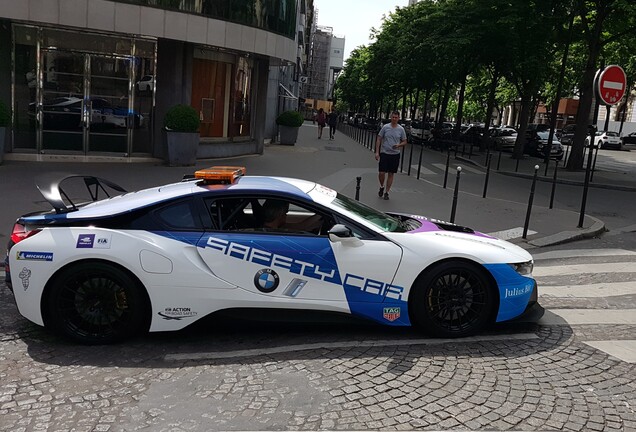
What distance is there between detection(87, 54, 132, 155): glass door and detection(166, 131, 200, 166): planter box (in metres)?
1.65

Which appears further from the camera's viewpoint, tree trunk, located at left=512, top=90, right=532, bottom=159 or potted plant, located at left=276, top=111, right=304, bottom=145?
tree trunk, located at left=512, top=90, right=532, bottom=159

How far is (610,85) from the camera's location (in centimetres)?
1084

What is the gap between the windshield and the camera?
17.0ft

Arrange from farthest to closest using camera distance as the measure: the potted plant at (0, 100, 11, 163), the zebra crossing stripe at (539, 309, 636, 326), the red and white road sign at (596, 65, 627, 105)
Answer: the potted plant at (0, 100, 11, 163) < the red and white road sign at (596, 65, 627, 105) < the zebra crossing stripe at (539, 309, 636, 326)

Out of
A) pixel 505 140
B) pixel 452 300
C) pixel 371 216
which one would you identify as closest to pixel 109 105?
pixel 371 216

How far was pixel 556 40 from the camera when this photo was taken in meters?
24.7

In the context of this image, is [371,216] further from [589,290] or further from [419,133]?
[419,133]

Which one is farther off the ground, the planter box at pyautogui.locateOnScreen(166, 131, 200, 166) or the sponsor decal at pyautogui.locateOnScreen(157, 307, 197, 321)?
the planter box at pyautogui.locateOnScreen(166, 131, 200, 166)

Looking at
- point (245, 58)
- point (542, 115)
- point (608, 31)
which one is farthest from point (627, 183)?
point (542, 115)

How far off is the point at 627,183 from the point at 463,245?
1766 cm

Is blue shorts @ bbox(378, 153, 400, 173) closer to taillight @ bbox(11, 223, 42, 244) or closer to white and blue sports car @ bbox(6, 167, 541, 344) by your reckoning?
white and blue sports car @ bbox(6, 167, 541, 344)

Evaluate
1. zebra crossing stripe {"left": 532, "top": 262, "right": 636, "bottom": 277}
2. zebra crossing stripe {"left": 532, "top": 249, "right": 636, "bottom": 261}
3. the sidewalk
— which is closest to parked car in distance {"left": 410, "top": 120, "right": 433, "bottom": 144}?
the sidewalk

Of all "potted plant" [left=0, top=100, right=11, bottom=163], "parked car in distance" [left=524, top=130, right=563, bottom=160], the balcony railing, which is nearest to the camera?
"potted plant" [left=0, top=100, right=11, bottom=163]

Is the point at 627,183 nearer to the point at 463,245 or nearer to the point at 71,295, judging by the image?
the point at 463,245
